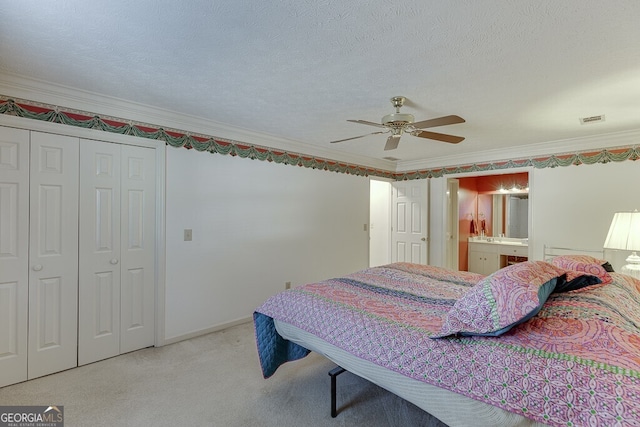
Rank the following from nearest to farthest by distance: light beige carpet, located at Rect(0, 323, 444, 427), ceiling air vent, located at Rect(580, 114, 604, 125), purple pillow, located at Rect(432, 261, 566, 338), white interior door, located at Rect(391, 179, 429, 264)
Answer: purple pillow, located at Rect(432, 261, 566, 338) < light beige carpet, located at Rect(0, 323, 444, 427) < ceiling air vent, located at Rect(580, 114, 604, 125) < white interior door, located at Rect(391, 179, 429, 264)

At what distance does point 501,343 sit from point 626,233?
2.33 meters

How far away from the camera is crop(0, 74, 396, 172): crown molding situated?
2.33m

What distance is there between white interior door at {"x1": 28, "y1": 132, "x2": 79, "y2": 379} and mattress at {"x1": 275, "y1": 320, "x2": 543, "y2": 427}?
217 centimetres

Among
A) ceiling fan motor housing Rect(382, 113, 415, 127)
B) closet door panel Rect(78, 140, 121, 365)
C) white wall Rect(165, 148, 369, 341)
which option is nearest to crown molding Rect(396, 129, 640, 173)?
white wall Rect(165, 148, 369, 341)

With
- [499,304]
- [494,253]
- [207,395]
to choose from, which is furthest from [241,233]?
[494,253]

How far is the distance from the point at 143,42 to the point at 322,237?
127 inches

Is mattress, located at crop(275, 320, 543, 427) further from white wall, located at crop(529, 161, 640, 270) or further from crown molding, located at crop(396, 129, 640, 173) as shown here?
crown molding, located at crop(396, 129, 640, 173)

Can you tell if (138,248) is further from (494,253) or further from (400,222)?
(494,253)

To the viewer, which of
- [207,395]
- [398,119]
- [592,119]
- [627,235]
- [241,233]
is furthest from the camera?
→ [241,233]

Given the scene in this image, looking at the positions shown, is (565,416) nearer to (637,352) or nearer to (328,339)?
(637,352)

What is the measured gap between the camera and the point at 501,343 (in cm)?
136

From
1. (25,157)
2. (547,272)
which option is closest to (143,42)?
(25,157)

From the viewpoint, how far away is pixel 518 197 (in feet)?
18.7

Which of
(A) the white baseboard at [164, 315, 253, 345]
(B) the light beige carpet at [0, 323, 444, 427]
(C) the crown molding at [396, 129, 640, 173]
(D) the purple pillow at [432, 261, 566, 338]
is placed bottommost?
(B) the light beige carpet at [0, 323, 444, 427]
